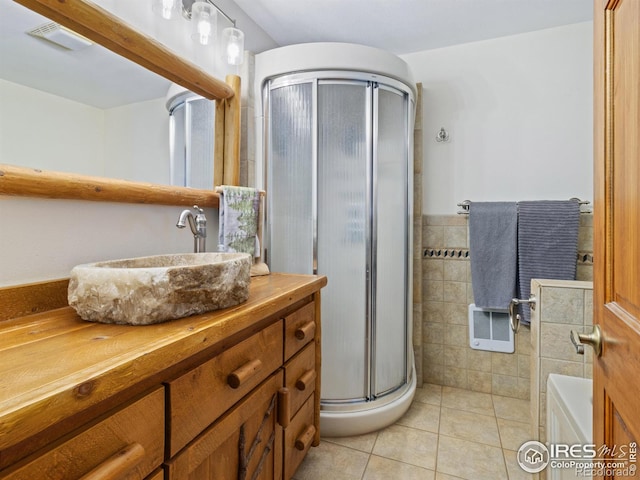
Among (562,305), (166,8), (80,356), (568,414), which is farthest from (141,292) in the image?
(562,305)

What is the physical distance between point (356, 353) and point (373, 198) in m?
0.83

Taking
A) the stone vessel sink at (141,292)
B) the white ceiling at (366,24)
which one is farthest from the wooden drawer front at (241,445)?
the white ceiling at (366,24)

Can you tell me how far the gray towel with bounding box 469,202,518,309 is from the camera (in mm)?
2082

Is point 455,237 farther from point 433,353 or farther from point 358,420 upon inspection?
point 358,420

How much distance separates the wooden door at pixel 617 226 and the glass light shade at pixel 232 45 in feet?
4.47

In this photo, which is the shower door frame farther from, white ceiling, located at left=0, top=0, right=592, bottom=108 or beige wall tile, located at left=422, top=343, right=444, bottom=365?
beige wall tile, located at left=422, top=343, right=444, bottom=365

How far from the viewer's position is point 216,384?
2.62ft

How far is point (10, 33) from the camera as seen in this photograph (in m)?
0.88

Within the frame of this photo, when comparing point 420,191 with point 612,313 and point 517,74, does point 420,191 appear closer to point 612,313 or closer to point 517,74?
point 517,74

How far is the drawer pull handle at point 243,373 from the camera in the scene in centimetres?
84

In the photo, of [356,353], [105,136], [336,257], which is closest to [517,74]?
[336,257]

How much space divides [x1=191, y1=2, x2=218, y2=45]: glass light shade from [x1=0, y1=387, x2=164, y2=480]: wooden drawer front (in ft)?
4.66

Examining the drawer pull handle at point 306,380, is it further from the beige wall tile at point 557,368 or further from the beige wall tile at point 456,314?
the beige wall tile at point 456,314

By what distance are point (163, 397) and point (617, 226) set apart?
0.94 m
